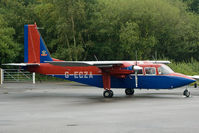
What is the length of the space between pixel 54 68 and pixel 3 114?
33.3 feet

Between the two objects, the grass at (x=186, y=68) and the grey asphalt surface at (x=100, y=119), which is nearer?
the grey asphalt surface at (x=100, y=119)

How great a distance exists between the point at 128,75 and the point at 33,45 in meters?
7.40

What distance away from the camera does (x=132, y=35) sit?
159 feet

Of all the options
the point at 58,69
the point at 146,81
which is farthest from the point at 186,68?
the point at 58,69

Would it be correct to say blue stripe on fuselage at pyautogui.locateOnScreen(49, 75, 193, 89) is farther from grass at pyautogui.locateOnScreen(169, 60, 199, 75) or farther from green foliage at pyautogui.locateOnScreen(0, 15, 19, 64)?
green foliage at pyautogui.locateOnScreen(0, 15, 19, 64)

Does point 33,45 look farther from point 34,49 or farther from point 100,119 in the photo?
point 100,119

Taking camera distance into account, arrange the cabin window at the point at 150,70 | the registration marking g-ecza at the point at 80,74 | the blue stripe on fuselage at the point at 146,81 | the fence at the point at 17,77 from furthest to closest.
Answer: the fence at the point at 17,77 < the registration marking g-ecza at the point at 80,74 < the cabin window at the point at 150,70 < the blue stripe on fuselage at the point at 146,81

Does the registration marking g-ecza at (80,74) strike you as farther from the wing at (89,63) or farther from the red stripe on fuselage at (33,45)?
the red stripe on fuselage at (33,45)

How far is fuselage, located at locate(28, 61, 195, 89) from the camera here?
74.1 ft

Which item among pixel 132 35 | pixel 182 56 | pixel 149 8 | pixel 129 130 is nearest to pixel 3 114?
pixel 129 130

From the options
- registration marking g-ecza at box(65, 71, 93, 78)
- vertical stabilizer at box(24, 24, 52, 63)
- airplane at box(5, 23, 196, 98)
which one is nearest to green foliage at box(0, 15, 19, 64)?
vertical stabilizer at box(24, 24, 52, 63)

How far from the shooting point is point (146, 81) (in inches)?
908

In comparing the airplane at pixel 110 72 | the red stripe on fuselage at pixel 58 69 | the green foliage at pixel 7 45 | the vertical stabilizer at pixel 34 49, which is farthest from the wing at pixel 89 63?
the green foliage at pixel 7 45

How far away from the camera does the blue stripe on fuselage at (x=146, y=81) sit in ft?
73.5
